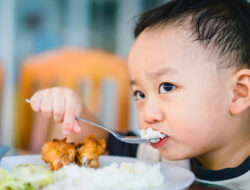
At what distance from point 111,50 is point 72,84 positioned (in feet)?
1.73

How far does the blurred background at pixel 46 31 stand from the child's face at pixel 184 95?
231 cm

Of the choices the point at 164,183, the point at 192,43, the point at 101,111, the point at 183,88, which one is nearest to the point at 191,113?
the point at 183,88

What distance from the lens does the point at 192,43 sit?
0.94 meters

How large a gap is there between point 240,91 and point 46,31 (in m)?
2.71

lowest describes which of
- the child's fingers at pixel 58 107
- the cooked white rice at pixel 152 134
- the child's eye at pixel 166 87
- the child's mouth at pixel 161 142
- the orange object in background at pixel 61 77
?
the orange object in background at pixel 61 77

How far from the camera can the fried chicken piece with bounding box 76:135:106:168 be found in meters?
0.83

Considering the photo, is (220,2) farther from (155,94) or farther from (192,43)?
(155,94)

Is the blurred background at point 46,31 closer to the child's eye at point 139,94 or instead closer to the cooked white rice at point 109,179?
the child's eye at point 139,94

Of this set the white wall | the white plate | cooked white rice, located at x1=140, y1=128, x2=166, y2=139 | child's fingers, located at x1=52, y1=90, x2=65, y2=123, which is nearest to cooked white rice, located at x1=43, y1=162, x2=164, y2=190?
the white plate

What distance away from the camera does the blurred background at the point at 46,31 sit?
3.28 m

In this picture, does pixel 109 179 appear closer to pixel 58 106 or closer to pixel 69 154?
pixel 69 154

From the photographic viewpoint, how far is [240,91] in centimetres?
97

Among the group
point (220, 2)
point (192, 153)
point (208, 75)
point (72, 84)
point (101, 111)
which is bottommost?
point (101, 111)

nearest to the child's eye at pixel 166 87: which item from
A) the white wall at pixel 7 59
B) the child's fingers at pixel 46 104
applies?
the child's fingers at pixel 46 104
